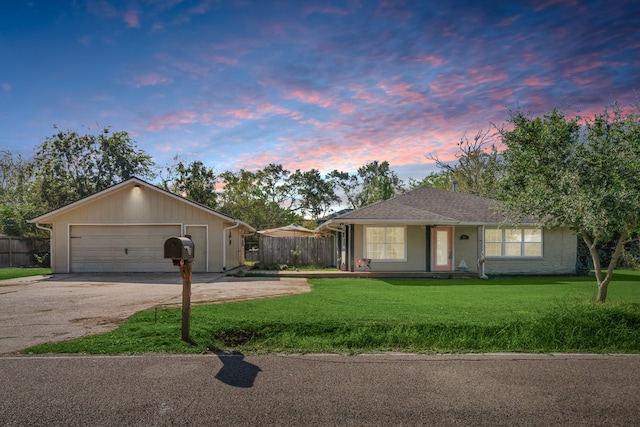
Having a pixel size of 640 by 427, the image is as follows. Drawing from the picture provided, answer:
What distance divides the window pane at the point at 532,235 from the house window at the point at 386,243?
5.69 metres

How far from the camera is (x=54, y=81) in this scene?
15633mm

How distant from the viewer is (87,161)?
3688 centimetres

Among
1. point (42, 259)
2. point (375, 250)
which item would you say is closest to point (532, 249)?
point (375, 250)

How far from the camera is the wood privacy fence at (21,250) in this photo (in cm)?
2091

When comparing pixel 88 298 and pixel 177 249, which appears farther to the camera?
pixel 88 298

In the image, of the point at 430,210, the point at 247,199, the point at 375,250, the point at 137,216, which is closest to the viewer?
the point at 375,250

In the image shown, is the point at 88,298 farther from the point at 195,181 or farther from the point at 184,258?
the point at 195,181

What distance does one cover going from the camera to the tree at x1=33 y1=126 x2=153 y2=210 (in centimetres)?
3503

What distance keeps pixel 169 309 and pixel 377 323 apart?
417 centimetres

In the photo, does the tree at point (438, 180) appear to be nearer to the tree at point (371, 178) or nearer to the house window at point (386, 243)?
the tree at point (371, 178)

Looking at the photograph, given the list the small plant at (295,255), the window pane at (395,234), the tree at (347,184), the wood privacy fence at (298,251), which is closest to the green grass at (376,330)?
the window pane at (395,234)

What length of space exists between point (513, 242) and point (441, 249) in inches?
125

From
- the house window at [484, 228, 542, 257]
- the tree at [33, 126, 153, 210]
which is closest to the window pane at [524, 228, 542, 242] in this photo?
the house window at [484, 228, 542, 257]

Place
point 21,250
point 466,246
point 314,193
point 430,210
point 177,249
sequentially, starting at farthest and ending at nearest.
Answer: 1. point 314,193
2. point 21,250
3. point 430,210
4. point 466,246
5. point 177,249
